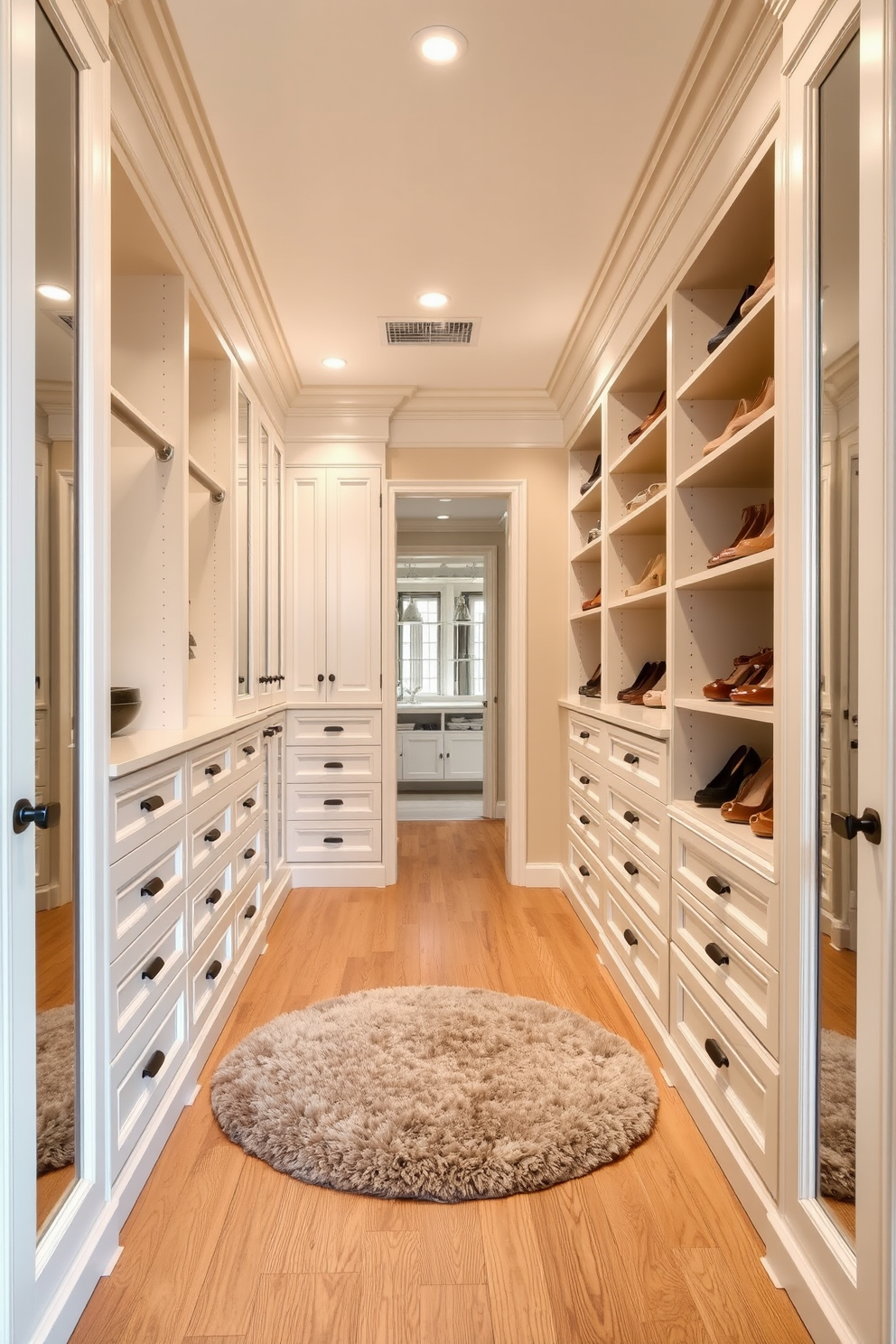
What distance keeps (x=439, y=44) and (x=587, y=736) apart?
104 inches

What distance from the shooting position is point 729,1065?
6.16 feet

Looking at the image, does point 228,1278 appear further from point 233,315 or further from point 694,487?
point 233,315

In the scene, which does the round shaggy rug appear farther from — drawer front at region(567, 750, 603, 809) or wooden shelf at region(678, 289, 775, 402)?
wooden shelf at region(678, 289, 775, 402)

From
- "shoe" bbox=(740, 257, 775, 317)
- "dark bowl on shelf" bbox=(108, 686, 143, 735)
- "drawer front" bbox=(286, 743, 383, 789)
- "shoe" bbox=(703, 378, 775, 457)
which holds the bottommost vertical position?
"drawer front" bbox=(286, 743, 383, 789)

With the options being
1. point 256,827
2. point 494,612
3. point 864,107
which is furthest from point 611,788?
point 494,612

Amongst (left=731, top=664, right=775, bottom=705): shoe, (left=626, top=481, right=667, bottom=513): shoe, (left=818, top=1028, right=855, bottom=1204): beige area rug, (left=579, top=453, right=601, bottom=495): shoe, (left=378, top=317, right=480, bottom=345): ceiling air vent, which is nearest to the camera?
(left=818, top=1028, right=855, bottom=1204): beige area rug

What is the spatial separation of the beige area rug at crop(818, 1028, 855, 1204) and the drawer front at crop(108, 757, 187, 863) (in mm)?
1371

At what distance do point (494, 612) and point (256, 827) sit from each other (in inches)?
Result: 134

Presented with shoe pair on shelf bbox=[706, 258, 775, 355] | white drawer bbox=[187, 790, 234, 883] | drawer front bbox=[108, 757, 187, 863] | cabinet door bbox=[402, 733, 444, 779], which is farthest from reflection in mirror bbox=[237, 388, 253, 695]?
cabinet door bbox=[402, 733, 444, 779]

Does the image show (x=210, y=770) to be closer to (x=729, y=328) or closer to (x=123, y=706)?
(x=123, y=706)

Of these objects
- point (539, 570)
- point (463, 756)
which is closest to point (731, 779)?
point (539, 570)

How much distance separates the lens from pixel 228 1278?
1.56 metres

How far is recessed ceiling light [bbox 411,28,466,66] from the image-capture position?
5.93ft

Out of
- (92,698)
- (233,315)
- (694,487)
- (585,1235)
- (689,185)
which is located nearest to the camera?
(92,698)
